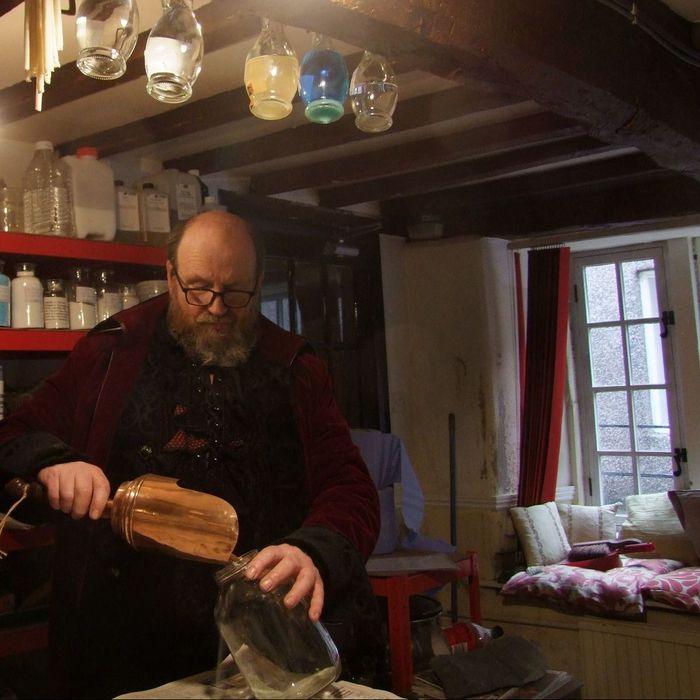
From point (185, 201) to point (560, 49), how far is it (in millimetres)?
1570

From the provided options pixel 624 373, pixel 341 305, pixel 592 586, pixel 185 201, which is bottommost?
pixel 592 586

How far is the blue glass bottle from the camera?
62.8 inches

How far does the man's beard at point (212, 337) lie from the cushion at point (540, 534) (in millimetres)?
2625

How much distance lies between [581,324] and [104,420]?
333 centimetres

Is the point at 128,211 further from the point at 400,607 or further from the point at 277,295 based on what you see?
the point at 400,607

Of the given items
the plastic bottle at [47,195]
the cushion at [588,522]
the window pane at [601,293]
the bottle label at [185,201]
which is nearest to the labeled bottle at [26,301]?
the plastic bottle at [47,195]

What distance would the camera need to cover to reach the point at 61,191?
2.43 metres

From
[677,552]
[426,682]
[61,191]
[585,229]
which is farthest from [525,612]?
[61,191]

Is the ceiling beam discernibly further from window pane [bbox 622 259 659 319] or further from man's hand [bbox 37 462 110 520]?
window pane [bbox 622 259 659 319]

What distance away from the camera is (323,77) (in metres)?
1.60

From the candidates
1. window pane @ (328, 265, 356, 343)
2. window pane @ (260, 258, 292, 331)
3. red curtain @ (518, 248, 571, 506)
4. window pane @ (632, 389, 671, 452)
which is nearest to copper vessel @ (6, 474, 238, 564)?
window pane @ (260, 258, 292, 331)

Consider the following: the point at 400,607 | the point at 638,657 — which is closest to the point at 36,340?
the point at 400,607

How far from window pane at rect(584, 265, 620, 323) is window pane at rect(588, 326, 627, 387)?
2.7 inches

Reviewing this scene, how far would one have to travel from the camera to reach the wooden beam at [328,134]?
2.47m
